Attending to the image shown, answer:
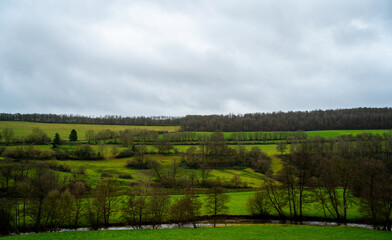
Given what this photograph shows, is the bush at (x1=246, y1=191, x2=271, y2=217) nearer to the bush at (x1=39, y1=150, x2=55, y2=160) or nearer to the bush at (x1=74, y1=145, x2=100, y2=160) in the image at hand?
the bush at (x1=74, y1=145, x2=100, y2=160)

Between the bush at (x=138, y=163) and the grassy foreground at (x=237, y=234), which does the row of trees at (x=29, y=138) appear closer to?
the bush at (x=138, y=163)

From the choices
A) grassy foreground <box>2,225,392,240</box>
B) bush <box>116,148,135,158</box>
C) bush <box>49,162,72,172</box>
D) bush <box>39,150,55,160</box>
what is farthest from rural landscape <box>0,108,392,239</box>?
bush <box>49,162,72,172</box>

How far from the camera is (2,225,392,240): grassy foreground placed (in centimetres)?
2984

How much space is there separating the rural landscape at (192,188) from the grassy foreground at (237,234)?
0.54ft

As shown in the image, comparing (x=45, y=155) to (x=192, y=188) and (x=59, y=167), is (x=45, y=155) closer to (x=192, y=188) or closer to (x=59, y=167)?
(x=59, y=167)

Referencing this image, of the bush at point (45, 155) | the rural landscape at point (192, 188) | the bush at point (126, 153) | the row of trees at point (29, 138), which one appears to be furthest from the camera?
the row of trees at point (29, 138)

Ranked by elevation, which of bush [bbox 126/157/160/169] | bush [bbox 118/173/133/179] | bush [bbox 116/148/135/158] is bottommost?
bush [bbox 118/173/133/179]

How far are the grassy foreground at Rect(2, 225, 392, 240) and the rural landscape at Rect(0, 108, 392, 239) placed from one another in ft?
0.54

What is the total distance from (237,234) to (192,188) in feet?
95.4

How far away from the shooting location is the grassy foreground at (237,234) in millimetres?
29844

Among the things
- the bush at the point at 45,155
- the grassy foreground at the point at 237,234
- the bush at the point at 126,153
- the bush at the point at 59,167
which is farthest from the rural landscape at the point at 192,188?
the bush at the point at 59,167

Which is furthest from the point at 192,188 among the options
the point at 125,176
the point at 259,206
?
the point at 125,176

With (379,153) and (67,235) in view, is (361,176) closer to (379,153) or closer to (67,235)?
(67,235)

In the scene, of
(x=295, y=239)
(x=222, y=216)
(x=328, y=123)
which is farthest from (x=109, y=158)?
(x=328, y=123)
